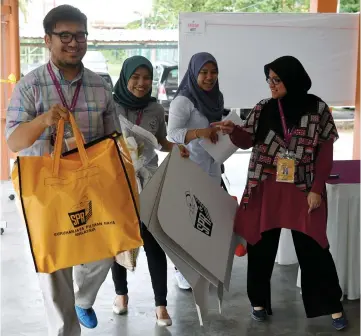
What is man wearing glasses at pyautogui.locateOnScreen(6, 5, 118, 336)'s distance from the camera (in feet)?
6.70

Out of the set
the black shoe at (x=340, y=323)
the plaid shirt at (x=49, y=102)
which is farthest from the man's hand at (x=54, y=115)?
the black shoe at (x=340, y=323)

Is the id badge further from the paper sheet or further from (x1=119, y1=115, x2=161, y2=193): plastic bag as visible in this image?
(x1=119, y1=115, x2=161, y2=193): plastic bag

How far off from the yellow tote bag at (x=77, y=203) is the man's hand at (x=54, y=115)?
0.02 meters

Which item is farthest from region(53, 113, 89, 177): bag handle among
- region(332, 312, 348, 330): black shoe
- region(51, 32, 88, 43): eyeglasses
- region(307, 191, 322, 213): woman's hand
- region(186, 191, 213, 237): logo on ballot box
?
region(332, 312, 348, 330): black shoe

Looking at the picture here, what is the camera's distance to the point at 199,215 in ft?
8.18

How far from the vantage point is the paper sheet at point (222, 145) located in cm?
281

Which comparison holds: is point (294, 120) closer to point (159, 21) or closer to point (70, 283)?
point (70, 283)

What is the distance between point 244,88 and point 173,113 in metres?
2.16

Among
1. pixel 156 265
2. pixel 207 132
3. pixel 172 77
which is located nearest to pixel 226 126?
pixel 207 132

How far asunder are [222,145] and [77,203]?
106 cm

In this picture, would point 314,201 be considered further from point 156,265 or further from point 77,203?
point 77,203

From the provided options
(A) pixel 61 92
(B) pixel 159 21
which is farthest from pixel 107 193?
(B) pixel 159 21

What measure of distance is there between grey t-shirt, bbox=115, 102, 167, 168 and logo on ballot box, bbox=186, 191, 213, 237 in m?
0.37

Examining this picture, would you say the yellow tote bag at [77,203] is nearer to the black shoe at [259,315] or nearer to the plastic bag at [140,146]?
the plastic bag at [140,146]
